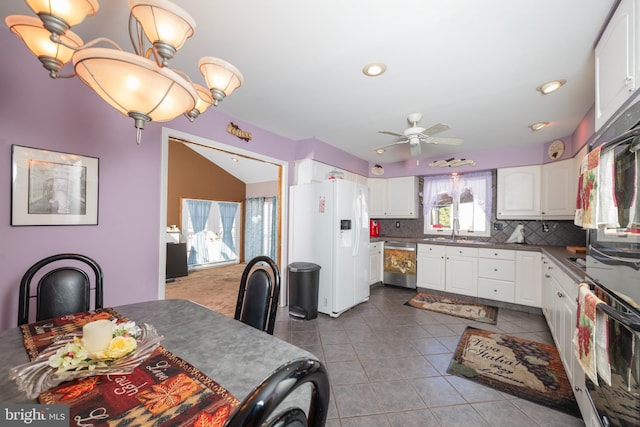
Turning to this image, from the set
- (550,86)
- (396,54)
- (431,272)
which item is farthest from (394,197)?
(396,54)

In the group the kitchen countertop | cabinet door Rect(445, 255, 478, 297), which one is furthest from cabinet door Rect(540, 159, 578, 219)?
cabinet door Rect(445, 255, 478, 297)

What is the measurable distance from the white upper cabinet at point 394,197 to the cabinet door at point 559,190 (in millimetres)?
1829

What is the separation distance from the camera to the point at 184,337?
114 centimetres

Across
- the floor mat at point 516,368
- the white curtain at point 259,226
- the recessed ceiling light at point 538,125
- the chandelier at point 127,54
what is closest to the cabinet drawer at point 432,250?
the floor mat at point 516,368

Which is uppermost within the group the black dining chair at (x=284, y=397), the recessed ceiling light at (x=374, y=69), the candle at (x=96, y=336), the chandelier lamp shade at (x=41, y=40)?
the recessed ceiling light at (x=374, y=69)

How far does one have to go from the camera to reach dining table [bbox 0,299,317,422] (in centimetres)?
80

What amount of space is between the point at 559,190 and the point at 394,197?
235 centimetres

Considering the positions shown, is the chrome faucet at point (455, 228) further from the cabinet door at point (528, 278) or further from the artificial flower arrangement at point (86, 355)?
the artificial flower arrangement at point (86, 355)

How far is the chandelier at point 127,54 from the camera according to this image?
0.81m

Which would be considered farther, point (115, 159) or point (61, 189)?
point (115, 159)

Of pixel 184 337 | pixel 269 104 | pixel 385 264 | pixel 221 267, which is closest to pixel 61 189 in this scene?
pixel 184 337

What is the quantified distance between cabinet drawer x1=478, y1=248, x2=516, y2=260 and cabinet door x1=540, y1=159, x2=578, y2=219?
0.72 meters

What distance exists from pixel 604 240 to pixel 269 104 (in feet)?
8.74

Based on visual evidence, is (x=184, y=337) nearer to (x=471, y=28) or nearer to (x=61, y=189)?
(x=61, y=189)
